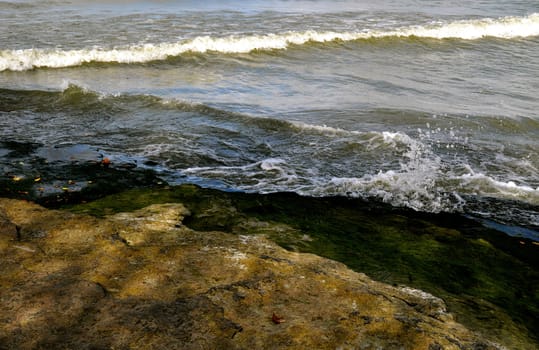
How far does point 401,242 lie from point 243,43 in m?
13.6

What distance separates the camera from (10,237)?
14.9 feet

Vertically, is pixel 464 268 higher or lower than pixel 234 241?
lower

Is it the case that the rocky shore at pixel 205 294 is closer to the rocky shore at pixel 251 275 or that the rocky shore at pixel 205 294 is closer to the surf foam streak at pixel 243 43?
the rocky shore at pixel 251 275

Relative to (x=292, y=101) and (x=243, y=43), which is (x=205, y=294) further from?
(x=243, y=43)

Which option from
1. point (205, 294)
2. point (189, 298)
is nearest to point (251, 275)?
point (205, 294)

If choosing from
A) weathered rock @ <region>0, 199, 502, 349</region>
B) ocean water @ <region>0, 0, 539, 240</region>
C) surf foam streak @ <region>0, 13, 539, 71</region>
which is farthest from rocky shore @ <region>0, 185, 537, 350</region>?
surf foam streak @ <region>0, 13, 539, 71</region>

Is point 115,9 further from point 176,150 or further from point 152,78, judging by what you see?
point 176,150

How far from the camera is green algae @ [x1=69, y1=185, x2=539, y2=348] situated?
4.44 m

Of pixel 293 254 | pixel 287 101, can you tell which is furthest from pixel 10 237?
pixel 287 101

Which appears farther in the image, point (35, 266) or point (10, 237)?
point (10, 237)

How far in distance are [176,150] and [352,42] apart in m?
12.8

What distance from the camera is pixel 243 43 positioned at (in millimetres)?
18109

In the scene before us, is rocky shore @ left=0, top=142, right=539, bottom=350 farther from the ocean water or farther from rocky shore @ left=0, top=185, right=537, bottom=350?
the ocean water

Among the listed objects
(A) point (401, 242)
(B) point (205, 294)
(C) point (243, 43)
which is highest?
(C) point (243, 43)
